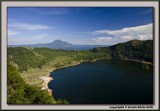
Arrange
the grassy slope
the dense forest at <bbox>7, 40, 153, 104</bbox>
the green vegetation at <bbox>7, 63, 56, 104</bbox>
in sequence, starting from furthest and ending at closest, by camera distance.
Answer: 1. the grassy slope
2. the dense forest at <bbox>7, 40, 153, 104</bbox>
3. the green vegetation at <bbox>7, 63, 56, 104</bbox>

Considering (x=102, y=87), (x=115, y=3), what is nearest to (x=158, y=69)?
(x=115, y=3)

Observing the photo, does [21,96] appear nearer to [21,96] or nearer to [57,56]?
[21,96]

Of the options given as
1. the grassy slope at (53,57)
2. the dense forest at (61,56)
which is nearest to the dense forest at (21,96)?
the dense forest at (61,56)

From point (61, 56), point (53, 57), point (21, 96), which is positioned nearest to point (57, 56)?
point (53, 57)

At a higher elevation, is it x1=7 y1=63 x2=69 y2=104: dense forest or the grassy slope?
the grassy slope

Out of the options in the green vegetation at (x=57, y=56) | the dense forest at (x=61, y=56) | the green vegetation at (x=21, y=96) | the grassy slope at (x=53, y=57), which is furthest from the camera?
the green vegetation at (x=57, y=56)

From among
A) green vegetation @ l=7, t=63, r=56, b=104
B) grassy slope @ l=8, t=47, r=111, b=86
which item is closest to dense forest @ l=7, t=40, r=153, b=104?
grassy slope @ l=8, t=47, r=111, b=86

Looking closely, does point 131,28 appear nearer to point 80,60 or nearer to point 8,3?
point 8,3

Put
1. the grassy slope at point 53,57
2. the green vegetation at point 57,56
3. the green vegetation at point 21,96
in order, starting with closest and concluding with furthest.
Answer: the green vegetation at point 21,96 → the grassy slope at point 53,57 → the green vegetation at point 57,56

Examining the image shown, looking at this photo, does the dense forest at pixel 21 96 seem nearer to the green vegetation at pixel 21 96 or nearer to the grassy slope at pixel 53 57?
the green vegetation at pixel 21 96

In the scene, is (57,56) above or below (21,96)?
above

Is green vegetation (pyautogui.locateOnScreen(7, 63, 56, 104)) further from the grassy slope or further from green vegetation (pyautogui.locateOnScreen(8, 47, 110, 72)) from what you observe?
green vegetation (pyautogui.locateOnScreen(8, 47, 110, 72))

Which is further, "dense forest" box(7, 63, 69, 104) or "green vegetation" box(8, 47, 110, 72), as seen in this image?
"green vegetation" box(8, 47, 110, 72)
